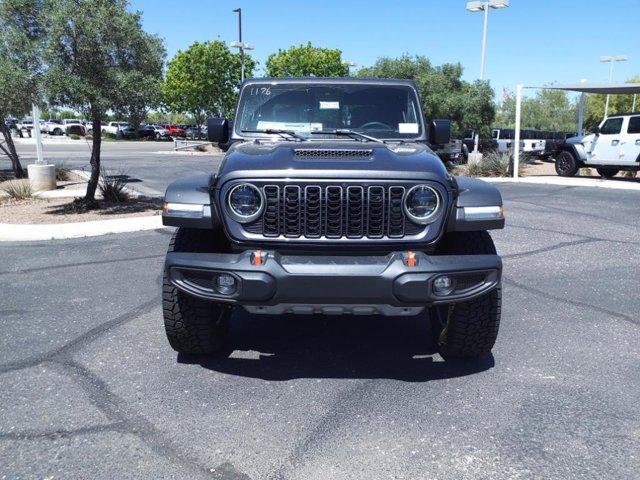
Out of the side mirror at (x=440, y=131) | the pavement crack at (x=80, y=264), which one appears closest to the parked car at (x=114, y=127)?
the pavement crack at (x=80, y=264)

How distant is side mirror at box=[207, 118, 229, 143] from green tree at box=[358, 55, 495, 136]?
17979 millimetres

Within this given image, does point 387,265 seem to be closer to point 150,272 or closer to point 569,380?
point 569,380

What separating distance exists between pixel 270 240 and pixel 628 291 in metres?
4.08

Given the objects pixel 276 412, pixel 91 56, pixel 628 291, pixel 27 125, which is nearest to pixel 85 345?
pixel 276 412

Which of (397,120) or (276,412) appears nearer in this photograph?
(276,412)

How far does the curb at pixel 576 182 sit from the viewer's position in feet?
49.5

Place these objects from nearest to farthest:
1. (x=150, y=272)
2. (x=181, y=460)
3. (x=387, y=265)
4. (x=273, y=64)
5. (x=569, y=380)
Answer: (x=181, y=460) < (x=387, y=265) < (x=569, y=380) < (x=150, y=272) < (x=273, y=64)

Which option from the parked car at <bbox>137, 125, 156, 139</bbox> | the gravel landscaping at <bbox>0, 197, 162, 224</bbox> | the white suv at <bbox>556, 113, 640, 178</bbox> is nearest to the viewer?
the gravel landscaping at <bbox>0, 197, 162, 224</bbox>

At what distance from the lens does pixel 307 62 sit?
4694cm

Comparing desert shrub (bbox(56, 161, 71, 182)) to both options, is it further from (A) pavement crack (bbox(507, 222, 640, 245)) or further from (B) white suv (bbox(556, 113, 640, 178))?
(B) white suv (bbox(556, 113, 640, 178))

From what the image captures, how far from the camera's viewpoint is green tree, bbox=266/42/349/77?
47156 millimetres

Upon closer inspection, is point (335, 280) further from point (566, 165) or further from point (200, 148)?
point (200, 148)

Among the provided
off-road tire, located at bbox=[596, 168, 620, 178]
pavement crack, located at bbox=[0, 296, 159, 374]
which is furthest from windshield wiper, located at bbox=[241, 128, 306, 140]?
off-road tire, located at bbox=[596, 168, 620, 178]

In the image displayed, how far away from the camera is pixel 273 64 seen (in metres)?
49.5
